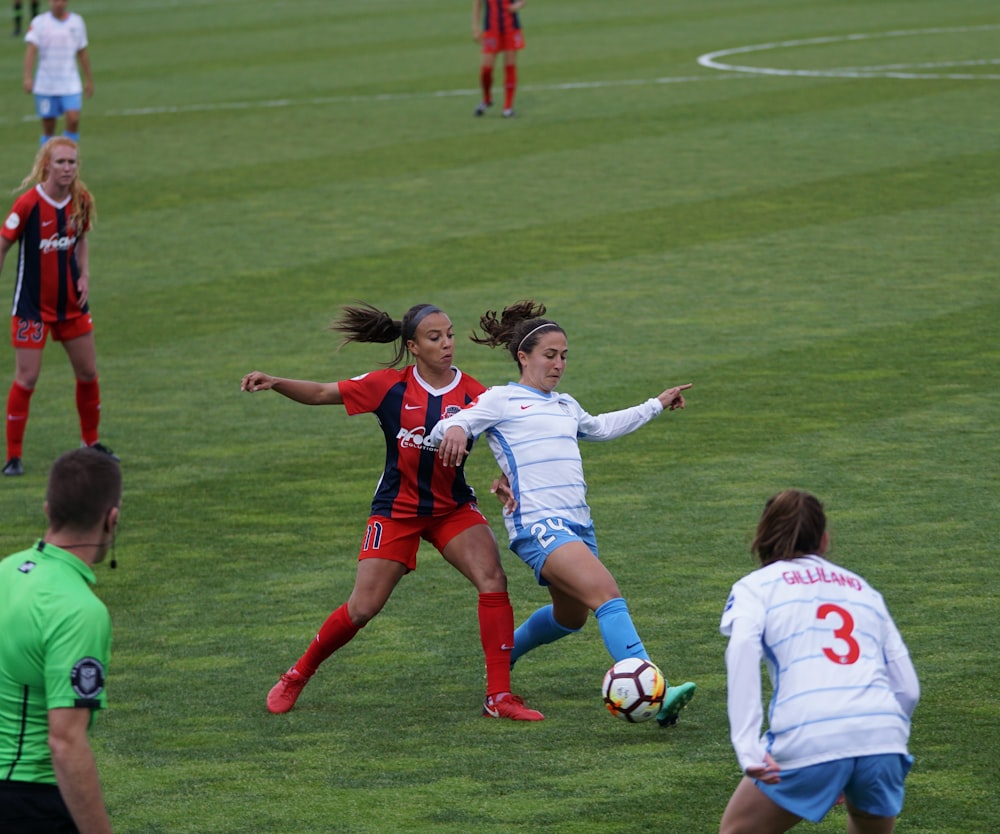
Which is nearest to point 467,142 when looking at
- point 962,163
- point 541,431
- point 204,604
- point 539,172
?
point 539,172

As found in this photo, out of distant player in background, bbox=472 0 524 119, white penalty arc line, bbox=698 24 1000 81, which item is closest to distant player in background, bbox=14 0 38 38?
white penalty arc line, bbox=698 24 1000 81

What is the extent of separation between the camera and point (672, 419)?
12.1m

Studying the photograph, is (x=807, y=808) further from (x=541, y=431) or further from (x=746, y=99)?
(x=746, y=99)

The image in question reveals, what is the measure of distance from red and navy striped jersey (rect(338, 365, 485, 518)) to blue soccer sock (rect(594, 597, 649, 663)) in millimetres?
1033

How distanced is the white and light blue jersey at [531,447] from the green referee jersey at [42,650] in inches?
108

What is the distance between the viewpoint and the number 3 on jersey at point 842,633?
181 inches

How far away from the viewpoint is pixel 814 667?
458 cm

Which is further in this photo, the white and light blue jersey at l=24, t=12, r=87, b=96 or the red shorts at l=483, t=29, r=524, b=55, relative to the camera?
the red shorts at l=483, t=29, r=524, b=55

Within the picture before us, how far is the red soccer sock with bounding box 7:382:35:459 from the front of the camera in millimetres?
11211

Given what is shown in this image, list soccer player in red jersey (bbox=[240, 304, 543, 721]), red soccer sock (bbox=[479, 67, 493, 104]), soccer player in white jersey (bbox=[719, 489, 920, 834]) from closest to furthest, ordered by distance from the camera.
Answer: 1. soccer player in white jersey (bbox=[719, 489, 920, 834])
2. soccer player in red jersey (bbox=[240, 304, 543, 721])
3. red soccer sock (bbox=[479, 67, 493, 104])

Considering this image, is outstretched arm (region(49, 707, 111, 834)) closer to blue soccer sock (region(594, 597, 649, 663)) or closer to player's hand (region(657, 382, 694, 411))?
blue soccer sock (region(594, 597, 649, 663))

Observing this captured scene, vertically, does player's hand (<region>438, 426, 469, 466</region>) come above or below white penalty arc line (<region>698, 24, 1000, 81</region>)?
above

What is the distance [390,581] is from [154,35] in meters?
31.5

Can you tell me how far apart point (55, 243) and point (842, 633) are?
771 cm
